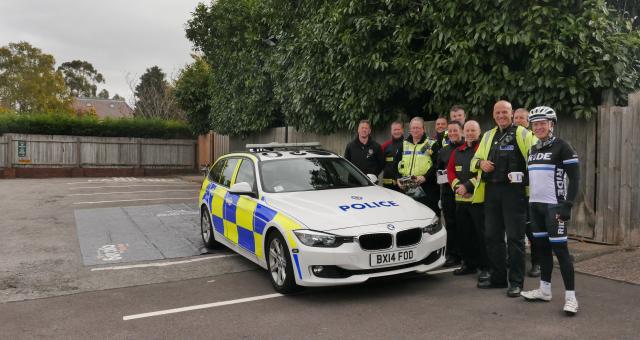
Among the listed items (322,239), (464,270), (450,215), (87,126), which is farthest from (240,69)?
(87,126)

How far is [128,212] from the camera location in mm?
11977

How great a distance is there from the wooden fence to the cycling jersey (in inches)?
940

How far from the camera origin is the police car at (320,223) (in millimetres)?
5078

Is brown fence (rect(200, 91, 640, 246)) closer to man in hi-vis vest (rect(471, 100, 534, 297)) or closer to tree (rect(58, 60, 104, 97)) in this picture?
man in hi-vis vest (rect(471, 100, 534, 297))

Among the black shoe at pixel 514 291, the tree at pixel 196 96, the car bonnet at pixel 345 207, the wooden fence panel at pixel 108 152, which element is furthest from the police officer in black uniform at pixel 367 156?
the wooden fence panel at pixel 108 152

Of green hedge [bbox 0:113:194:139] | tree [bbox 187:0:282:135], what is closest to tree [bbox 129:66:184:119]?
green hedge [bbox 0:113:194:139]

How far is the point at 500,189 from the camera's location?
5242 millimetres

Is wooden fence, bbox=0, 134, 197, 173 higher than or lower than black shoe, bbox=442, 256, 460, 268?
higher

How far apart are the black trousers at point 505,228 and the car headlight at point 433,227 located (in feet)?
1.65

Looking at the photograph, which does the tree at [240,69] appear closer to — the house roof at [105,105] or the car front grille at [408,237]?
the car front grille at [408,237]

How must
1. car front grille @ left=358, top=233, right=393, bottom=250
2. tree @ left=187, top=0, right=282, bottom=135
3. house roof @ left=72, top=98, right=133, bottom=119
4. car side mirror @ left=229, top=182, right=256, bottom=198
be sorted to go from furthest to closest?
house roof @ left=72, top=98, right=133, bottom=119 < tree @ left=187, top=0, right=282, bottom=135 < car side mirror @ left=229, top=182, right=256, bottom=198 < car front grille @ left=358, top=233, right=393, bottom=250

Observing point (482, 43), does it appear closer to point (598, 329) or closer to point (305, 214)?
point (305, 214)

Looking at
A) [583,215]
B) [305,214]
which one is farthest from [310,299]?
[583,215]

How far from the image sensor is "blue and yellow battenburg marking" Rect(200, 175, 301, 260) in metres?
5.50
